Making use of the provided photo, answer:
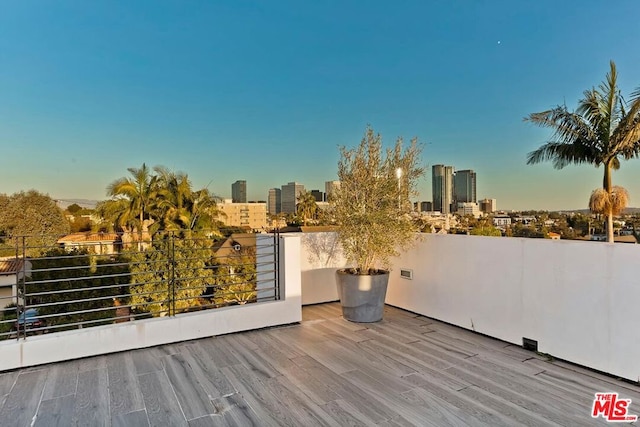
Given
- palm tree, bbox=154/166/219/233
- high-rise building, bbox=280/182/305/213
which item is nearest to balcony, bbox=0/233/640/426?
palm tree, bbox=154/166/219/233

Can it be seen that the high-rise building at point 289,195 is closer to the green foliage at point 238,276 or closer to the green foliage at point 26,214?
the green foliage at point 238,276

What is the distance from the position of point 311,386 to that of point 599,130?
39.4 ft

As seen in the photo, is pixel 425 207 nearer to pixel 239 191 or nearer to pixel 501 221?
pixel 501 221

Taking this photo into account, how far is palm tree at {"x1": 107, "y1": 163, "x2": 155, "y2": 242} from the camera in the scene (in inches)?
687

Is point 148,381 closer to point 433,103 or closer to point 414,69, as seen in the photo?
point 414,69

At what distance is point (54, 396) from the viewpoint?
2.60 m

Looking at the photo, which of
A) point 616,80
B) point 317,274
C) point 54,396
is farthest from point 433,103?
point 54,396

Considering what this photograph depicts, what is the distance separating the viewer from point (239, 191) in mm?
20641

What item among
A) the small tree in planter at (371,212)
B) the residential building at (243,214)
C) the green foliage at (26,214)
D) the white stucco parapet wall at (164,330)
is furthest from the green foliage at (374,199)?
the green foliage at (26,214)

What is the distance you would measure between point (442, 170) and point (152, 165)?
15.0 meters

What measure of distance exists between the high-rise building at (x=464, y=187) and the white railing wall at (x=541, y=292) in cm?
511

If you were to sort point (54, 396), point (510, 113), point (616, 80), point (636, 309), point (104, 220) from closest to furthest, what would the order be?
point (54, 396), point (636, 309), point (616, 80), point (510, 113), point (104, 220)

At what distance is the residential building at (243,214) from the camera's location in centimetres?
2097

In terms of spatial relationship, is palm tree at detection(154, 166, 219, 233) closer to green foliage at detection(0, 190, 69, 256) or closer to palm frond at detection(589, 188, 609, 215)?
green foliage at detection(0, 190, 69, 256)
